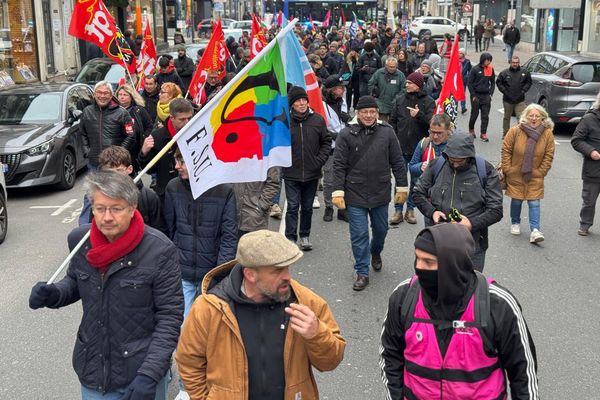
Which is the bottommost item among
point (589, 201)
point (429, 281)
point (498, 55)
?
point (498, 55)

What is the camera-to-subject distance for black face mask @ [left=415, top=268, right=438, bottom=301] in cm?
313

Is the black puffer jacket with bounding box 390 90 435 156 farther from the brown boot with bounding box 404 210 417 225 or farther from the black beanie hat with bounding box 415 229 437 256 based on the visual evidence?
the black beanie hat with bounding box 415 229 437 256

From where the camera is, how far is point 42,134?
11.7 meters

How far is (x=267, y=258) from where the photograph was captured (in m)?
3.08

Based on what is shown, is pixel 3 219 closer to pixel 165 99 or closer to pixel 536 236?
pixel 165 99

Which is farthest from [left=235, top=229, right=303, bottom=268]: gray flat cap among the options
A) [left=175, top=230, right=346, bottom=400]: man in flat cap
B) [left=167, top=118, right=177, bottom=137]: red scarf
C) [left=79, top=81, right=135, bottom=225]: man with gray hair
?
[left=79, top=81, right=135, bottom=225]: man with gray hair

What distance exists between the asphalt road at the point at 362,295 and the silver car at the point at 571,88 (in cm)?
495

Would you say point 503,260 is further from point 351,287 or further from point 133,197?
point 133,197

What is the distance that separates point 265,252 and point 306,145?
17.2ft

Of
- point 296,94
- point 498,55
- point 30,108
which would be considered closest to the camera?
point 296,94

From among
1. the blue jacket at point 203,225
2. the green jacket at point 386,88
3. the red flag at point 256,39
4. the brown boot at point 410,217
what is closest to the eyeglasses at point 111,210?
the blue jacket at point 203,225

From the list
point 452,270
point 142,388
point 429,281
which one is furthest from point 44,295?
point 452,270

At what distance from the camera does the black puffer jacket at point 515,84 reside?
14.3m

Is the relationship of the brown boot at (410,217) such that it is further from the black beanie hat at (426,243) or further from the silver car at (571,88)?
the silver car at (571,88)
